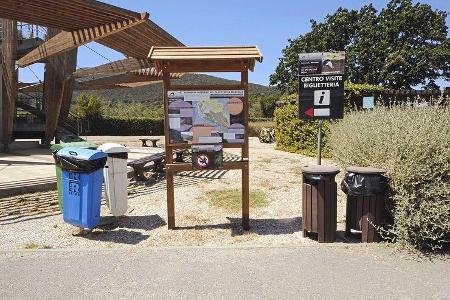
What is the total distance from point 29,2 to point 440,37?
32.4 meters

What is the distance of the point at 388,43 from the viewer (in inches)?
1258

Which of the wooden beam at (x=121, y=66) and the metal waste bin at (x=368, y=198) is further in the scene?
the wooden beam at (x=121, y=66)

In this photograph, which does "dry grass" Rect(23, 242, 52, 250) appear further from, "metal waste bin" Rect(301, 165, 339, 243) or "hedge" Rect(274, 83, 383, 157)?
"hedge" Rect(274, 83, 383, 157)

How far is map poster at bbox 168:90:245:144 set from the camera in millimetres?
4938

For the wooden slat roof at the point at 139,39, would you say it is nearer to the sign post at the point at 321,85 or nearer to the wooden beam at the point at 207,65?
the wooden beam at the point at 207,65

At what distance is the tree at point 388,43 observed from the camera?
30469 millimetres

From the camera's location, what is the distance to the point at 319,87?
6180 millimetres

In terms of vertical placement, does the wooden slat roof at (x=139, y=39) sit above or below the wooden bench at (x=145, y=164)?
above

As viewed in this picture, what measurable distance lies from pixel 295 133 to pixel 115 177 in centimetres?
1103

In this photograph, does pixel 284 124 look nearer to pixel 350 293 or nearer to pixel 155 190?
pixel 155 190

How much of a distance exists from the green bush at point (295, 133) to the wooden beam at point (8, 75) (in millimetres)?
10289

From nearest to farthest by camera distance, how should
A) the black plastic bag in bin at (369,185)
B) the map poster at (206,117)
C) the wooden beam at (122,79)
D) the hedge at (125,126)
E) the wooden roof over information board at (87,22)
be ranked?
1. the black plastic bag in bin at (369,185)
2. the map poster at (206,117)
3. the wooden roof over information board at (87,22)
4. the wooden beam at (122,79)
5. the hedge at (125,126)

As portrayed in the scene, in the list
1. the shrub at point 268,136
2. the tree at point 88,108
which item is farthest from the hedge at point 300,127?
the tree at point 88,108

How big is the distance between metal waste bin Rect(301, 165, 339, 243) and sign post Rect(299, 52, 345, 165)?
6.21 ft
